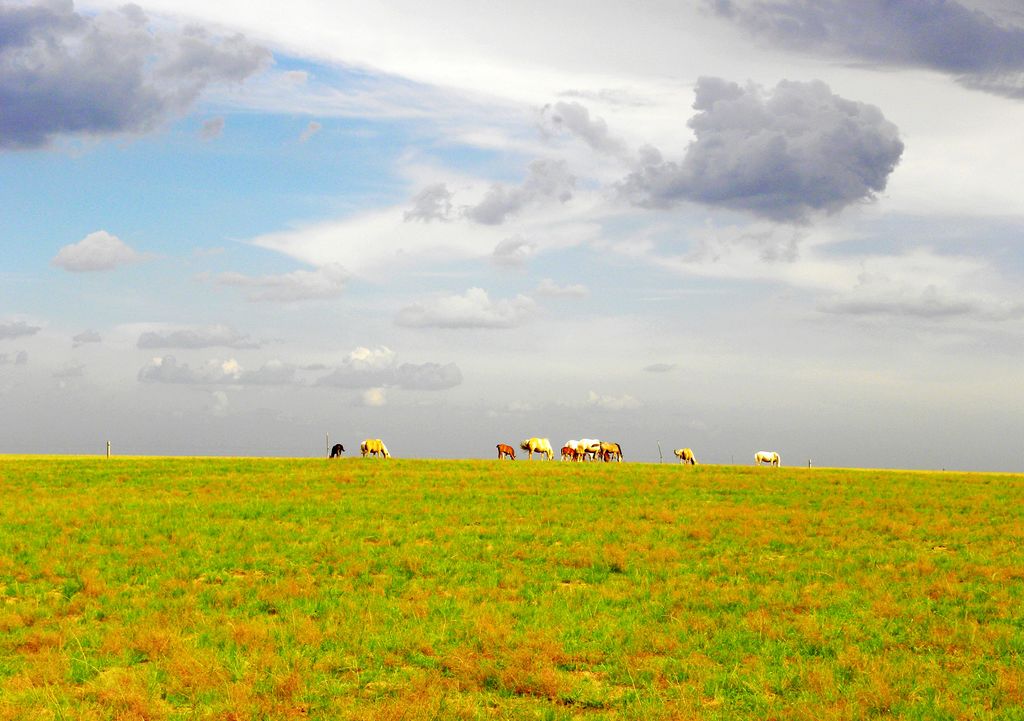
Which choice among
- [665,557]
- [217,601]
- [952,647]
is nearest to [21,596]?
[217,601]

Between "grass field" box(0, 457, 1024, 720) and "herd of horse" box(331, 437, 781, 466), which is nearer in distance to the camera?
"grass field" box(0, 457, 1024, 720)

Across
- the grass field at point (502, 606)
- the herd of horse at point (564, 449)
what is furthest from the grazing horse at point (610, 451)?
the grass field at point (502, 606)

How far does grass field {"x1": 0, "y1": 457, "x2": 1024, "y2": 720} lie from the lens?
1302 centimetres

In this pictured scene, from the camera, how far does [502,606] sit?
61.9 ft

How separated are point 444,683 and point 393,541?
1352 cm

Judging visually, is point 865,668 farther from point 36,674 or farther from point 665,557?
point 36,674

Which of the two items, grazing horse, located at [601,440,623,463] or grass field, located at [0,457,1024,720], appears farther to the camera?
Result: grazing horse, located at [601,440,623,463]

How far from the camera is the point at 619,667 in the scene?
14.5 metres

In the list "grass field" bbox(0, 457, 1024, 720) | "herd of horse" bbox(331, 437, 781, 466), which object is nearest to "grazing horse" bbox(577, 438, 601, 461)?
"herd of horse" bbox(331, 437, 781, 466)

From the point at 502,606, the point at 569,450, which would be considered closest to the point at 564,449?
the point at 569,450

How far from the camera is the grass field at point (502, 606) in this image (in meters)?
13.0

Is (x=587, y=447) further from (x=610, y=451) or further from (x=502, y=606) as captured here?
(x=502, y=606)

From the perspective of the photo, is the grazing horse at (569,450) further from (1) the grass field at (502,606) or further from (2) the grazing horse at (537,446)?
(1) the grass field at (502,606)

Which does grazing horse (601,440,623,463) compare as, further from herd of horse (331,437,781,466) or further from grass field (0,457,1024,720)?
grass field (0,457,1024,720)
